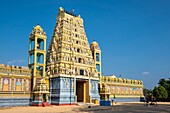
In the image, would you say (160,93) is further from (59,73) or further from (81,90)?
(59,73)

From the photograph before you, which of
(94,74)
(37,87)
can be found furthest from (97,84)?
(37,87)

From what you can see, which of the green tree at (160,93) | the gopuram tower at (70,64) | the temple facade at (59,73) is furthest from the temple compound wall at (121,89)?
the green tree at (160,93)

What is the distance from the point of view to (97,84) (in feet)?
150

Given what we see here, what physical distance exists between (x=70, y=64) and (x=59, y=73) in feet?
11.7

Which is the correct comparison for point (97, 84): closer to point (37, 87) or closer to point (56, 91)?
point (56, 91)

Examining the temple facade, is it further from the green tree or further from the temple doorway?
the green tree

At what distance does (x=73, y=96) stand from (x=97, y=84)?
7889mm

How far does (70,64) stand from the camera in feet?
137

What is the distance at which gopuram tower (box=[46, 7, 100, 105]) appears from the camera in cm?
3922

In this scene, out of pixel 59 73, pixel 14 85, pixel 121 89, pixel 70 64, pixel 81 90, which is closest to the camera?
pixel 14 85

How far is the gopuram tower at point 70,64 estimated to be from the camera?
129 feet

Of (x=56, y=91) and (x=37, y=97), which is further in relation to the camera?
(x=56, y=91)

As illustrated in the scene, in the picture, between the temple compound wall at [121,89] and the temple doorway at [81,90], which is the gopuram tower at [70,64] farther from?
the temple compound wall at [121,89]

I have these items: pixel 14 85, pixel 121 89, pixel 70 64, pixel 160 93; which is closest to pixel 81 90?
pixel 70 64
